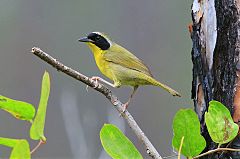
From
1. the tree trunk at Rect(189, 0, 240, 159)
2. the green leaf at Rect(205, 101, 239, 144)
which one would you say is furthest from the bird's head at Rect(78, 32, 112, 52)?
the green leaf at Rect(205, 101, 239, 144)

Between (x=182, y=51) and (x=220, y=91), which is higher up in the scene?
(x=182, y=51)

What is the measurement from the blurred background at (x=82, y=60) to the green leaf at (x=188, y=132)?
3.07 meters

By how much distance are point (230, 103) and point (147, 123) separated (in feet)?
10.4

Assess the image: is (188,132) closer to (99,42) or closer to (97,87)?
(97,87)

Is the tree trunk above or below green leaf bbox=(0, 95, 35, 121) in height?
above

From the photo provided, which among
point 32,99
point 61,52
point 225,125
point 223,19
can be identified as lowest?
point 225,125

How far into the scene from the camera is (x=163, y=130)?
4.52 metres

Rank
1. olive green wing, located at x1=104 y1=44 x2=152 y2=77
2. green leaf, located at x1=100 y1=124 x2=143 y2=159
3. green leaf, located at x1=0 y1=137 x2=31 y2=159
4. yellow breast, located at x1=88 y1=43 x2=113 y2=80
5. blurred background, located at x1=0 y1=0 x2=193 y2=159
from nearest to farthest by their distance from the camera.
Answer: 1. green leaf, located at x1=0 y1=137 x2=31 y2=159
2. green leaf, located at x1=100 y1=124 x2=143 y2=159
3. olive green wing, located at x1=104 y1=44 x2=152 y2=77
4. yellow breast, located at x1=88 y1=43 x2=113 y2=80
5. blurred background, located at x1=0 y1=0 x2=193 y2=159

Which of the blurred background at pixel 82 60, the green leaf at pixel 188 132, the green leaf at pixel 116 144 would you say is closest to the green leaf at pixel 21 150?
the green leaf at pixel 116 144

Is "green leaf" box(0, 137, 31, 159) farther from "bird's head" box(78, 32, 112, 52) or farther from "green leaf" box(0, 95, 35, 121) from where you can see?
"bird's head" box(78, 32, 112, 52)

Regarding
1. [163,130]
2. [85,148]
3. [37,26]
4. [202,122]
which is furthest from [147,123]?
[202,122]

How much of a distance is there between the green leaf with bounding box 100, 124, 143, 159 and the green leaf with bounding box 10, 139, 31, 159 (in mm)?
135

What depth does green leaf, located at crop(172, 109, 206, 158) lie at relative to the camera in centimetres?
84

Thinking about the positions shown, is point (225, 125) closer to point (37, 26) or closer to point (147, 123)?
point (147, 123)
